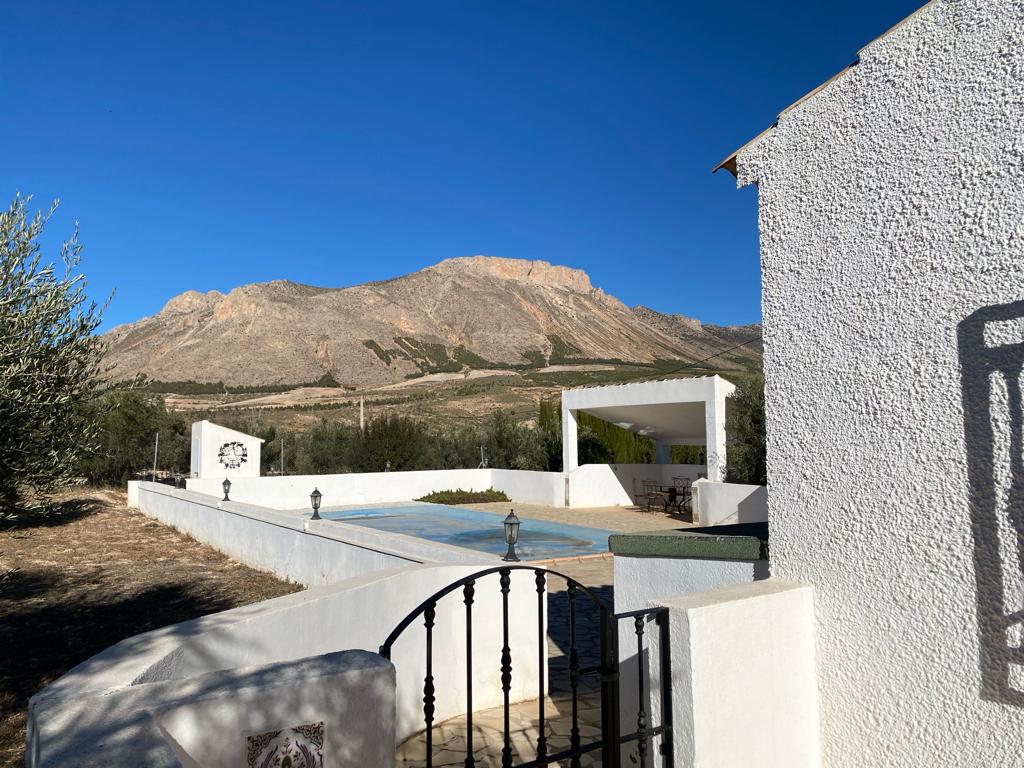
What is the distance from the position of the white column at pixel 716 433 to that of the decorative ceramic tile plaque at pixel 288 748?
15248 millimetres

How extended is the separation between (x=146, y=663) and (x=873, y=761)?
3.11 meters

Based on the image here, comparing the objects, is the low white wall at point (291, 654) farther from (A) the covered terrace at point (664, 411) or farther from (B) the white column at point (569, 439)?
(B) the white column at point (569, 439)

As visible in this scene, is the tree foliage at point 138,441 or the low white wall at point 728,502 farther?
the tree foliage at point 138,441

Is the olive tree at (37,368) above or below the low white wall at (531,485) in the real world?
above

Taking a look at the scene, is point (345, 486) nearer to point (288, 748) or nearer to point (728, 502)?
point (728, 502)

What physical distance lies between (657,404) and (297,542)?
11.0m

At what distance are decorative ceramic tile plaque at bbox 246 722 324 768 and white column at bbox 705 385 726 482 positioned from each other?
15248 mm

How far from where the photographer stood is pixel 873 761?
3.13m

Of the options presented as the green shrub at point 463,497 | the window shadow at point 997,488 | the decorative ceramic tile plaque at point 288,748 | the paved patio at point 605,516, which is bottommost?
the paved patio at point 605,516

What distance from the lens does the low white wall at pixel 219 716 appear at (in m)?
2.01

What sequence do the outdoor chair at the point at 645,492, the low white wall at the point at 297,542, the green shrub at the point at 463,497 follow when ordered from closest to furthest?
1. the low white wall at the point at 297,542
2. the outdoor chair at the point at 645,492
3. the green shrub at the point at 463,497

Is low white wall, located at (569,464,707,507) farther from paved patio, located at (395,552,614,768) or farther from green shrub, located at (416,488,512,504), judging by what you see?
paved patio, located at (395,552,614,768)

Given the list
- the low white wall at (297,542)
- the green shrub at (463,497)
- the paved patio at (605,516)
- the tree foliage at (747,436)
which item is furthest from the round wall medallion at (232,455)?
the tree foliage at (747,436)

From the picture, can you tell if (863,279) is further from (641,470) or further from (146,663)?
(641,470)
